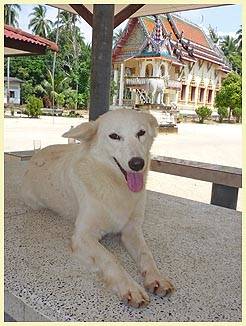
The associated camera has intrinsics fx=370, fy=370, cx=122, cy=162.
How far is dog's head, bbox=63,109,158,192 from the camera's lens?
1.41 meters

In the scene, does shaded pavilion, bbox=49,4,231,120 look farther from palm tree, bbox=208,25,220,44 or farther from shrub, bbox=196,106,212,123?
palm tree, bbox=208,25,220,44

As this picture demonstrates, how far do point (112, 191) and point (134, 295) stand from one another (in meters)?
0.49

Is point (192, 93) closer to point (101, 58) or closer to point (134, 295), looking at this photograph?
point (101, 58)

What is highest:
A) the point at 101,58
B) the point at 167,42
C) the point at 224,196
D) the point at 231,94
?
the point at 167,42

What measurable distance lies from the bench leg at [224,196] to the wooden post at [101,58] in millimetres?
1097

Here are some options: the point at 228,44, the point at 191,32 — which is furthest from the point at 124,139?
the point at 228,44

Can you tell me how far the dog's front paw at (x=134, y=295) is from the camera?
1.19 meters

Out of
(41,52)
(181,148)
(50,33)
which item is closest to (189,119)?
(181,148)

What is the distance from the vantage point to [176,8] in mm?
3609

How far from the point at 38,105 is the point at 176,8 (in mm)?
15123

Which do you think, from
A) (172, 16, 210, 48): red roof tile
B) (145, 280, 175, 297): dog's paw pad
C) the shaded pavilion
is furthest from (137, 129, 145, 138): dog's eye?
(172, 16, 210, 48): red roof tile

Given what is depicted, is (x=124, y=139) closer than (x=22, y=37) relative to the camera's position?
Yes

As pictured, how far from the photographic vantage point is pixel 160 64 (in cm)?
2095

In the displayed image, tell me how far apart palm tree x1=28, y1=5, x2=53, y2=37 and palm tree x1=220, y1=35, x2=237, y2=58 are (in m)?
16.4
